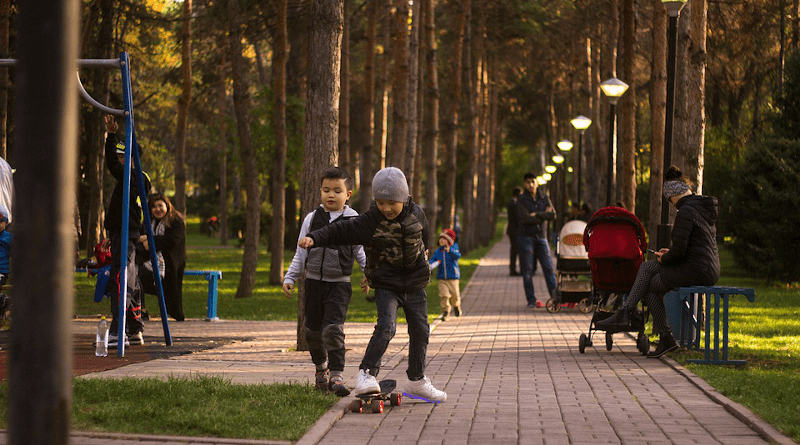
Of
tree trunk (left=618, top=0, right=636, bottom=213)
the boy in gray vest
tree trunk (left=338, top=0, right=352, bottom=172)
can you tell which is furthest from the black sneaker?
tree trunk (left=338, top=0, right=352, bottom=172)

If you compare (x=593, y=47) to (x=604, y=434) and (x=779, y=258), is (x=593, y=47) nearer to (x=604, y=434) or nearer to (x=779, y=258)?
(x=779, y=258)

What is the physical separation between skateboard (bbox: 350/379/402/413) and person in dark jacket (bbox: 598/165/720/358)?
418 cm

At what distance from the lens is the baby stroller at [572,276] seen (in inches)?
712

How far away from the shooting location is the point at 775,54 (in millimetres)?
38656

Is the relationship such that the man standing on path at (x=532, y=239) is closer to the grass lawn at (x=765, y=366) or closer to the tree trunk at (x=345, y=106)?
the grass lawn at (x=765, y=366)

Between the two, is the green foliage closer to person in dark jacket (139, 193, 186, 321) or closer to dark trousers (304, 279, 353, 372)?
person in dark jacket (139, 193, 186, 321)

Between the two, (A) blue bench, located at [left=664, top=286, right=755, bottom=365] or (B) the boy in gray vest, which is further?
(A) blue bench, located at [left=664, top=286, right=755, bottom=365]

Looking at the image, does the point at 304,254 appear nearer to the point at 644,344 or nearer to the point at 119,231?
the point at 119,231

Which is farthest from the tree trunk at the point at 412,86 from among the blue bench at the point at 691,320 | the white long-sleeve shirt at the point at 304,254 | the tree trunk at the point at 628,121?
the white long-sleeve shirt at the point at 304,254

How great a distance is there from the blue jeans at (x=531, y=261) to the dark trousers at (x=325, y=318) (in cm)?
1095

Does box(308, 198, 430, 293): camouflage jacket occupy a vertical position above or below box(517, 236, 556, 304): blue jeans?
above

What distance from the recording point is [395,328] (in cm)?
800

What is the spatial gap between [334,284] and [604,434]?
8.38 ft

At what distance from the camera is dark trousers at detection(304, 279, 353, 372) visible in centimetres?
823
